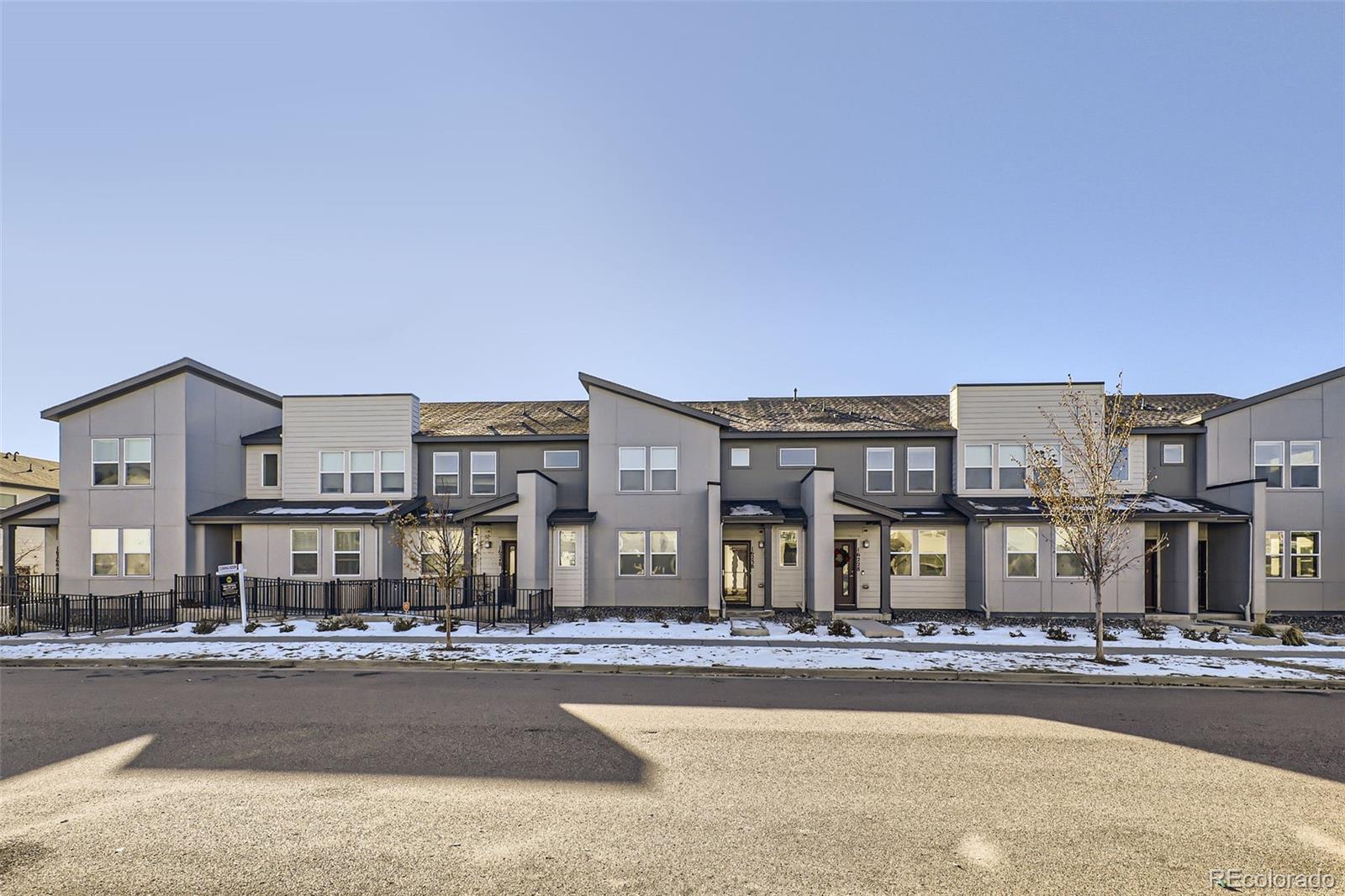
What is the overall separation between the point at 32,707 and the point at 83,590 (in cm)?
1565

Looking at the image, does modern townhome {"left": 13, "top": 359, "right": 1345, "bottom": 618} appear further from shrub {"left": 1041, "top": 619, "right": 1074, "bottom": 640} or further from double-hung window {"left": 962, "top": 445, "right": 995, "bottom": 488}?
shrub {"left": 1041, "top": 619, "right": 1074, "bottom": 640}

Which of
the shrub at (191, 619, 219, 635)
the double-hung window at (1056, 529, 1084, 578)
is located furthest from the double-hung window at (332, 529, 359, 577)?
the double-hung window at (1056, 529, 1084, 578)

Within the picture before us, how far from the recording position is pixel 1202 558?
72.4ft

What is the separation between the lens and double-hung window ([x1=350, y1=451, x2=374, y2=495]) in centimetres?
2381

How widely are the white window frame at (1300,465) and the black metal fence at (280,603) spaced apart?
23717 millimetres

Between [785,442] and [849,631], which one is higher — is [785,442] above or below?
above

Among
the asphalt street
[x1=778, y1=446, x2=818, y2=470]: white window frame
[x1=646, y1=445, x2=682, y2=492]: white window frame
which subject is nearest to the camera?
the asphalt street

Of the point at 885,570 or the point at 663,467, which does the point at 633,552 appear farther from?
the point at 885,570

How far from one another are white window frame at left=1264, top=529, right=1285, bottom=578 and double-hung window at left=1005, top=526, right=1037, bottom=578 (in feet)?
24.8

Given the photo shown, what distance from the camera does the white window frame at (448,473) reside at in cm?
2380

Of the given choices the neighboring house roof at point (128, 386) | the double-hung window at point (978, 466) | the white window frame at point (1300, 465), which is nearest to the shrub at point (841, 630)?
the double-hung window at point (978, 466)

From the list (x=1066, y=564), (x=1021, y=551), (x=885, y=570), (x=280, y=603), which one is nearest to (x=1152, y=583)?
(x=1066, y=564)

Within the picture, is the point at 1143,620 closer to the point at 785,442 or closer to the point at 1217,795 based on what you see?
the point at 785,442

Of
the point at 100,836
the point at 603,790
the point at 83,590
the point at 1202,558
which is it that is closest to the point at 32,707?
the point at 100,836
